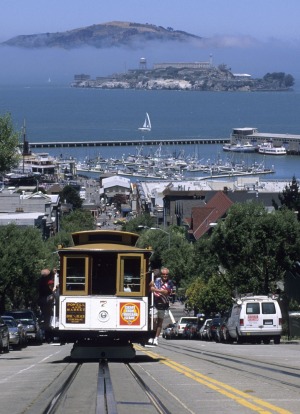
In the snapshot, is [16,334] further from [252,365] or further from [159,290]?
[252,365]

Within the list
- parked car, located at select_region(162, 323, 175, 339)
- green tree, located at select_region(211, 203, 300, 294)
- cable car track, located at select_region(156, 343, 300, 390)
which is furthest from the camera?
parked car, located at select_region(162, 323, 175, 339)

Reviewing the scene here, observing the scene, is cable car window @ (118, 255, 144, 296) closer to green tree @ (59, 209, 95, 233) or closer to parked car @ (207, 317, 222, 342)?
parked car @ (207, 317, 222, 342)

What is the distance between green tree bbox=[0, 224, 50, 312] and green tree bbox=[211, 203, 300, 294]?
10.6 m

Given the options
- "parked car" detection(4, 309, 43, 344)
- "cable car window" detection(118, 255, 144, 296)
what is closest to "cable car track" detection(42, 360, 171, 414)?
"cable car window" detection(118, 255, 144, 296)

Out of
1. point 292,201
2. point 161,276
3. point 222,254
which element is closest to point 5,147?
point 161,276

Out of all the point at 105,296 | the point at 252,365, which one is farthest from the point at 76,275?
the point at 252,365

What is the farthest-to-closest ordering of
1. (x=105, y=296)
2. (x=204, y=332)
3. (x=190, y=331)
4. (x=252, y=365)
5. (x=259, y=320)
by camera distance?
1. (x=190, y=331)
2. (x=204, y=332)
3. (x=259, y=320)
4. (x=105, y=296)
5. (x=252, y=365)

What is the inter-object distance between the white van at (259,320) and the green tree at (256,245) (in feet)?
55.7

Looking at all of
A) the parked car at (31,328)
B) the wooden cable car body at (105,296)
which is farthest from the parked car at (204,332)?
the wooden cable car body at (105,296)

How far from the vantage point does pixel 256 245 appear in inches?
2014

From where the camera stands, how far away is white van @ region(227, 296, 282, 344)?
3341 centimetres

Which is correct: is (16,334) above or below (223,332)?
below

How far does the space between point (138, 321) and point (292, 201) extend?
236ft

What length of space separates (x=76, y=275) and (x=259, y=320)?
39.7 ft
